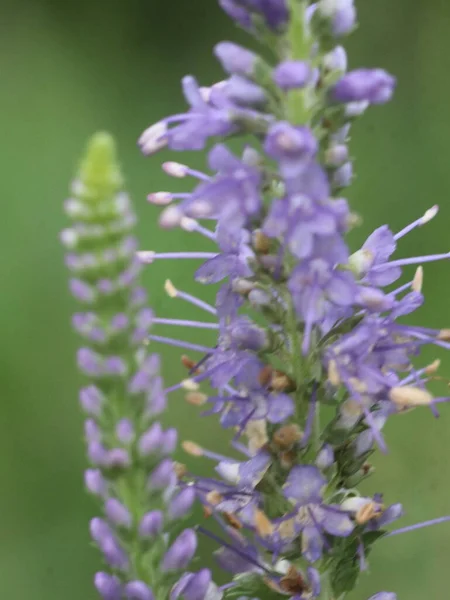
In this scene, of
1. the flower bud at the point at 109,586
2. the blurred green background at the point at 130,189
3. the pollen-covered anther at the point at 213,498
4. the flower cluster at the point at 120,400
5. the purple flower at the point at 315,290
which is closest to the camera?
the flower cluster at the point at 120,400

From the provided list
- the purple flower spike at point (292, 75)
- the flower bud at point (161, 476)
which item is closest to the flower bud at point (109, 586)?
the flower bud at point (161, 476)

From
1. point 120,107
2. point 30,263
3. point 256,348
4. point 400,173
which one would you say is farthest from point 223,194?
point 120,107

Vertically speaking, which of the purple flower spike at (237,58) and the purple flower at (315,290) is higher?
the purple flower spike at (237,58)

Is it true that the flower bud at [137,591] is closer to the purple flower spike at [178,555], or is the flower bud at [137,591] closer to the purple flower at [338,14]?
the purple flower spike at [178,555]

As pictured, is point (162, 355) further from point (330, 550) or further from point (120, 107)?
point (330, 550)

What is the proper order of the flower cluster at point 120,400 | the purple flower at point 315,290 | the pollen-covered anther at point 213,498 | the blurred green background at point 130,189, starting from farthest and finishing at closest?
the blurred green background at point 130,189 → the pollen-covered anther at point 213,498 → the purple flower at point 315,290 → the flower cluster at point 120,400

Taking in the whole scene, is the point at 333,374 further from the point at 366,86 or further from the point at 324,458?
the point at 366,86

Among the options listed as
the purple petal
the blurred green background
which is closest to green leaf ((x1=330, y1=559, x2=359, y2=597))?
the purple petal

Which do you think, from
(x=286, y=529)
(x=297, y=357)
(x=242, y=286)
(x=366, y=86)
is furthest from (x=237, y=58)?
(x=286, y=529)
